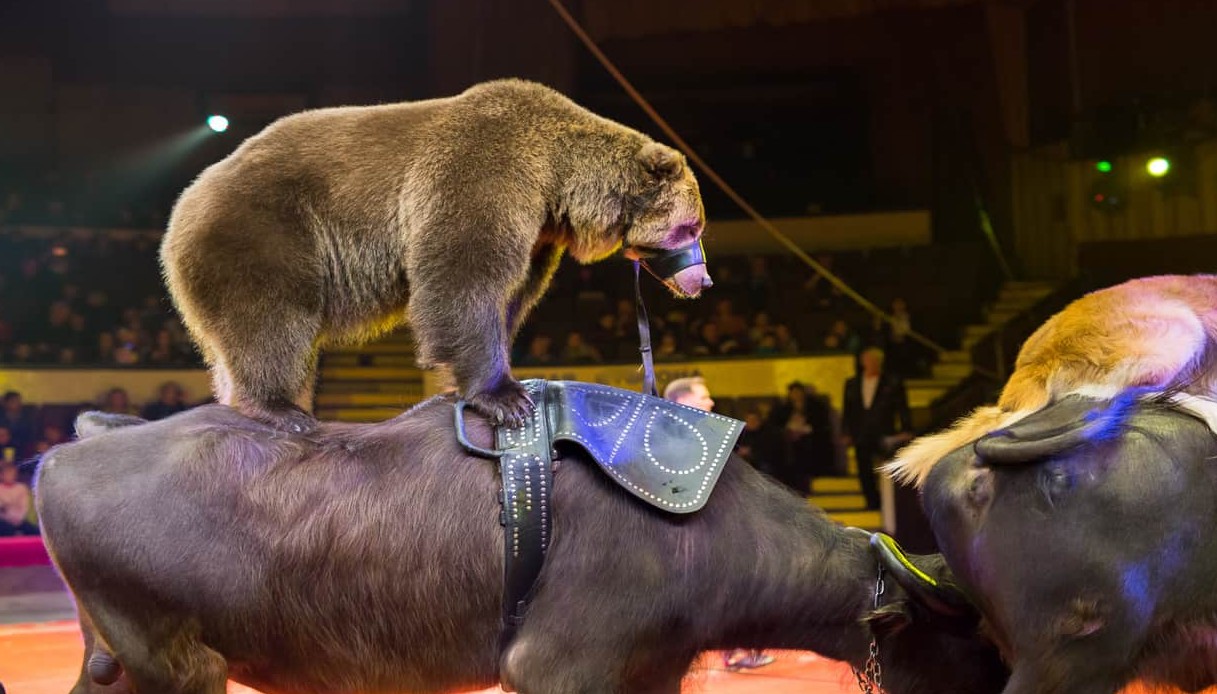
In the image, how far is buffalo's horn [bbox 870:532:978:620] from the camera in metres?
2.16

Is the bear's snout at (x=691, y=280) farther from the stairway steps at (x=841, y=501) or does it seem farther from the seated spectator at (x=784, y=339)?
the seated spectator at (x=784, y=339)

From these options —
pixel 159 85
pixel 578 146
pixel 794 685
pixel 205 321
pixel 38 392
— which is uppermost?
pixel 159 85

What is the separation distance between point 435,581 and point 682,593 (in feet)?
1.57

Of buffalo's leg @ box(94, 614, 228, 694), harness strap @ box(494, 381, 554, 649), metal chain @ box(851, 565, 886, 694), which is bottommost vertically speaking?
metal chain @ box(851, 565, 886, 694)

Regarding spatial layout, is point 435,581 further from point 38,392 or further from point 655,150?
point 38,392

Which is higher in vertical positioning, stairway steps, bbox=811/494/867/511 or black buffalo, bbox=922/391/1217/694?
black buffalo, bbox=922/391/1217/694

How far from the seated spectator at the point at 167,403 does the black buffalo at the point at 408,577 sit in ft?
29.9

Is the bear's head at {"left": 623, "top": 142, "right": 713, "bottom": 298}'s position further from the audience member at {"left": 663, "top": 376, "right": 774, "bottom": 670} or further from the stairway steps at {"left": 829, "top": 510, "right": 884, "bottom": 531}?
the stairway steps at {"left": 829, "top": 510, "right": 884, "bottom": 531}

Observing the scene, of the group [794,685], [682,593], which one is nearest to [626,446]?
[682,593]

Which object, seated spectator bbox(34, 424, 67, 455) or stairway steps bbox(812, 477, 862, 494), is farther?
stairway steps bbox(812, 477, 862, 494)

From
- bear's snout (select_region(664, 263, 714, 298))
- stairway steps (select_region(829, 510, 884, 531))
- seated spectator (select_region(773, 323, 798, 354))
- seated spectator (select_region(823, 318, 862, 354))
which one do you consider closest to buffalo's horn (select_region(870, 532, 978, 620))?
bear's snout (select_region(664, 263, 714, 298))

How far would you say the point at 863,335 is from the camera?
39.6ft

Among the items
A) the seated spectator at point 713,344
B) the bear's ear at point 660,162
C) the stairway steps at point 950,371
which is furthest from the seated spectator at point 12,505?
the stairway steps at point 950,371

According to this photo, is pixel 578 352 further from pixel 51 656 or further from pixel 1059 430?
pixel 1059 430
